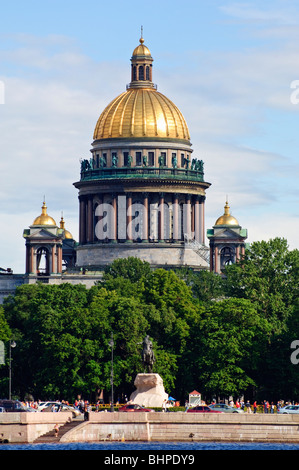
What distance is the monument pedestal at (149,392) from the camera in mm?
161750

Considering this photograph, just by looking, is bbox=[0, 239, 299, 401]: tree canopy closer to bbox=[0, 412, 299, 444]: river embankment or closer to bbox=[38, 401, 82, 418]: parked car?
bbox=[38, 401, 82, 418]: parked car

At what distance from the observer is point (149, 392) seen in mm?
162375

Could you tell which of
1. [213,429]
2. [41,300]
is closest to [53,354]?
[41,300]

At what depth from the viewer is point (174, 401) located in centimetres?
17912

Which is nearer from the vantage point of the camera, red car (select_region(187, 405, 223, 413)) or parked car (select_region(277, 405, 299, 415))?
red car (select_region(187, 405, 223, 413))

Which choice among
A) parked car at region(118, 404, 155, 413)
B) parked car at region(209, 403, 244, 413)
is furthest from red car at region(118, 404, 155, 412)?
parked car at region(209, 403, 244, 413)

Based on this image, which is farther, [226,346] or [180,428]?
Result: [226,346]

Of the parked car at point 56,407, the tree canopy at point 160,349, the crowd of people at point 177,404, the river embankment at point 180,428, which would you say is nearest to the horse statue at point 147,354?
the crowd of people at point 177,404

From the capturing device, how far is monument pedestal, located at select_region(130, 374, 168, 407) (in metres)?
162

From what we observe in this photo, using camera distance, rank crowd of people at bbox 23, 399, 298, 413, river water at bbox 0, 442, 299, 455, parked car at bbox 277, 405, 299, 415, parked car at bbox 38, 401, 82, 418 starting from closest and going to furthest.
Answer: river water at bbox 0, 442, 299, 455
parked car at bbox 277, 405, 299, 415
parked car at bbox 38, 401, 82, 418
crowd of people at bbox 23, 399, 298, 413

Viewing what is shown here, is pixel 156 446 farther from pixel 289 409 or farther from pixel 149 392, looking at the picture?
pixel 289 409

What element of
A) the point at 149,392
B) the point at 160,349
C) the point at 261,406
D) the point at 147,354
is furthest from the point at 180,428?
the point at 160,349
